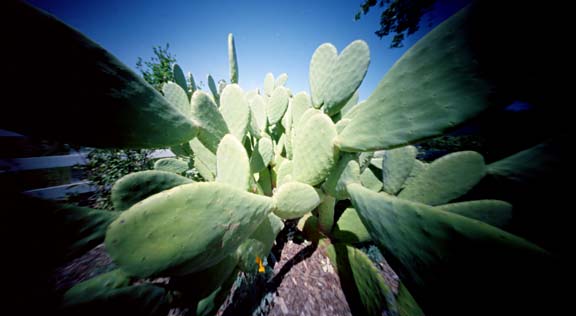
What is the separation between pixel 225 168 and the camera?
0.65 m

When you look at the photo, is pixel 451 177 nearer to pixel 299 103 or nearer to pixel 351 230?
pixel 351 230

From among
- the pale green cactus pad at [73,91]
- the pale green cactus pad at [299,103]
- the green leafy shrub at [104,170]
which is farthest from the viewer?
the green leafy shrub at [104,170]

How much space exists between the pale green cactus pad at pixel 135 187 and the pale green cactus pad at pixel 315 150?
1.77ft

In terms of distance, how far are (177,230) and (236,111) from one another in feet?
2.09

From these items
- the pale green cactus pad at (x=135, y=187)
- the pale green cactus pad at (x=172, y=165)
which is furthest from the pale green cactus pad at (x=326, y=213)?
the pale green cactus pad at (x=172, y=165)

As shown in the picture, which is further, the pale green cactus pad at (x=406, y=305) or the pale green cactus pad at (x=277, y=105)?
the pale green cactus pad at (x=277, y=105)

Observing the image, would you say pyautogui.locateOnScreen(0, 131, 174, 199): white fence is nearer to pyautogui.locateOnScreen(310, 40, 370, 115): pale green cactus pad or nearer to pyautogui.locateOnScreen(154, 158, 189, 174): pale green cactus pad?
pyautogui.locateOnScreen(154, 158, 189, 174): pale green cactus pad

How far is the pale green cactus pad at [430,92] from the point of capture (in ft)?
1.26

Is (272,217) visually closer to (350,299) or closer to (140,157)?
(350,299)

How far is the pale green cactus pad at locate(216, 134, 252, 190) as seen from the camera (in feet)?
2.02

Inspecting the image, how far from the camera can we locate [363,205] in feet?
1.96

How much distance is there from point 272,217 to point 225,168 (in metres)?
0.33

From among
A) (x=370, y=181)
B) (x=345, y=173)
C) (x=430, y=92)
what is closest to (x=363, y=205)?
(x=345, y=173)

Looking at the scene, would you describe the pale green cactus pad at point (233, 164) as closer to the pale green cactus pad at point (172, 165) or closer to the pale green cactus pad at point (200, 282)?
the pale green cactus pad at point (200, 282)
